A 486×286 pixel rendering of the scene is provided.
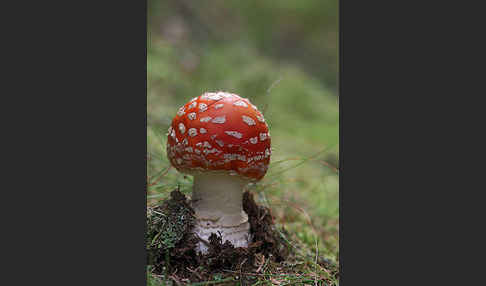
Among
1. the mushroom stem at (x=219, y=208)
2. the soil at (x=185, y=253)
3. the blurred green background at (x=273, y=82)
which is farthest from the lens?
the blurred green background at (x=273, y=82)

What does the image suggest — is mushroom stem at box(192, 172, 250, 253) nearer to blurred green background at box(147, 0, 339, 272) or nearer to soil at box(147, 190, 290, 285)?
soil at box(147, 190, 290, 285)

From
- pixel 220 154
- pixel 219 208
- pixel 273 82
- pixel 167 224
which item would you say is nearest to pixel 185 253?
pixel 167 224

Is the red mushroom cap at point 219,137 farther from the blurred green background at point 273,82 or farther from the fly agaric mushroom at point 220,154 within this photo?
the blurred green background at point 273,82

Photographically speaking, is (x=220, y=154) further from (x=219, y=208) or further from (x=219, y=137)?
(x=219, y=208)

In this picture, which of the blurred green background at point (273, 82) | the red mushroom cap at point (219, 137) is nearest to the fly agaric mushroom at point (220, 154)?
the red mushroom cap at point (219, 137)

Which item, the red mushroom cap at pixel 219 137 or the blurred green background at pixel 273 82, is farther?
the blurred green background at pixel 273 82

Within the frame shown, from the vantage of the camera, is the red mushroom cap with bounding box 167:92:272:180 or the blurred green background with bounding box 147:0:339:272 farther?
the blurred green background with bounding box 147:0:339:272

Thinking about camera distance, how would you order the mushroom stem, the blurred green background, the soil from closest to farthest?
1. the soil
2. the mushroom stem
3. the blurred green background

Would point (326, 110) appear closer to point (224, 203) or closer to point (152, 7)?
point (152, 7)

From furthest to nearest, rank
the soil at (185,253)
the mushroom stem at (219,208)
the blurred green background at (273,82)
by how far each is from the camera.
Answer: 1. the blurred green background at (273,82)
2. the mushroom stem at (219,208)
3. the soil at (185,253)

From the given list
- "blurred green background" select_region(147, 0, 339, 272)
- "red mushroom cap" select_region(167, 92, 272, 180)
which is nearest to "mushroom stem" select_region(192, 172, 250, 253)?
"red mushroom cap" select_region(167, 92, 272, 180)
